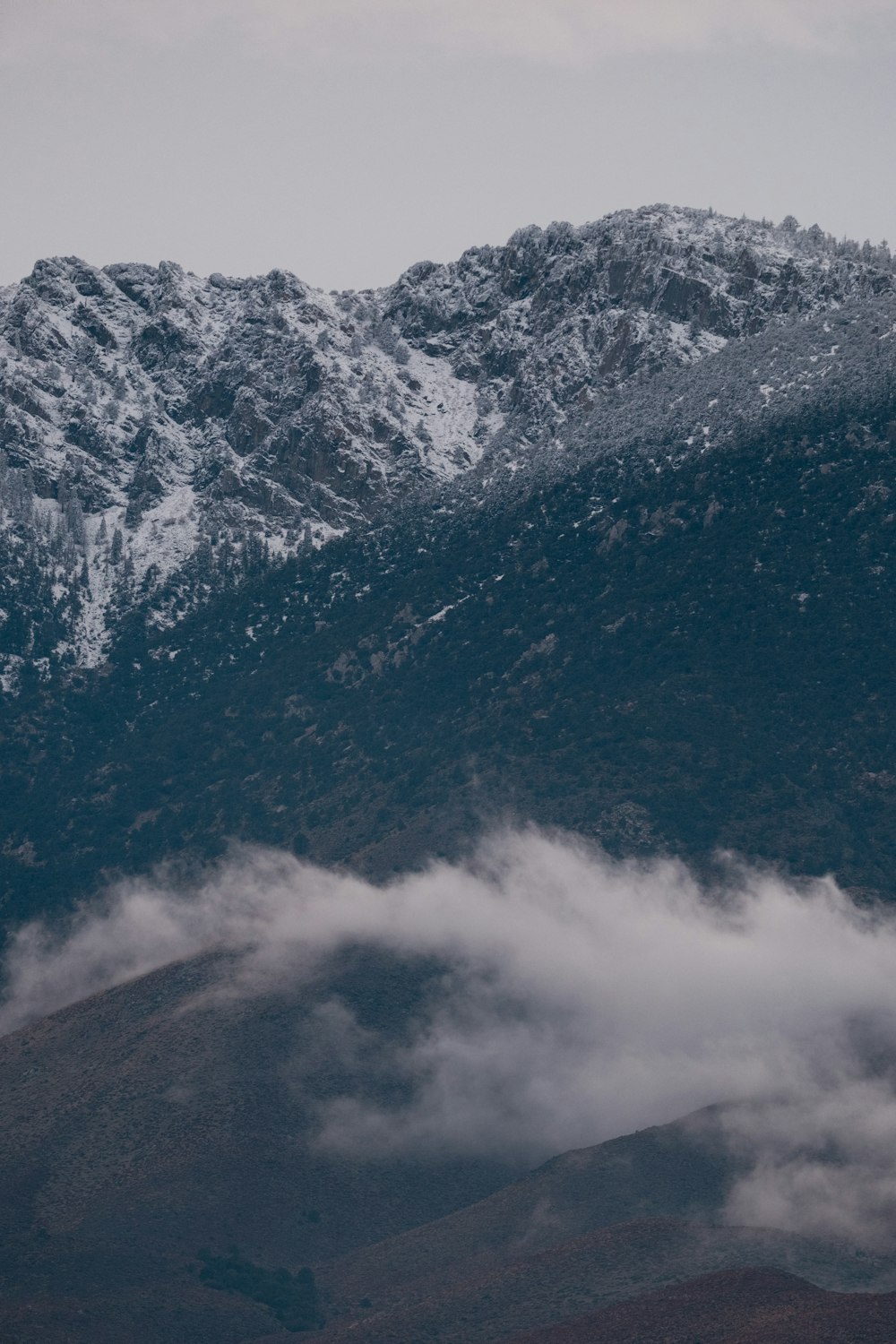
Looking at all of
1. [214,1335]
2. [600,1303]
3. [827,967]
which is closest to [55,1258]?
[214,1335]

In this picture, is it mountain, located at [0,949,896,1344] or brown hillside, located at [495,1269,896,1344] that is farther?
mountain, located at [0,949,896,1344]

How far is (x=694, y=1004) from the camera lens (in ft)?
620

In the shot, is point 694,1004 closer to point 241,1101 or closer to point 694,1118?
point 694,1118

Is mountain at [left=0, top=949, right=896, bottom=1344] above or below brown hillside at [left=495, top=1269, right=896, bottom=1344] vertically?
above

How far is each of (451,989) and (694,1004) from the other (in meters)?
24.7

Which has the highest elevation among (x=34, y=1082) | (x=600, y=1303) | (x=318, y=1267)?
(x=34, y=1082)

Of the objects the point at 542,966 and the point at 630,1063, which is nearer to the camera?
the point at 630,1063

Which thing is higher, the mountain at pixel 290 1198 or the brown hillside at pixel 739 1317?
the mountain at pixel 290 1198

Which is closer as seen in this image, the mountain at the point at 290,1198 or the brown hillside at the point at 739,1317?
the brown hillside at the point at 739,1317

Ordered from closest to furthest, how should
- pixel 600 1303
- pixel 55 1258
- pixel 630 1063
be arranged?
1. pixel 600 1303
2. pixel 55 1258
3. pixel 630 1063

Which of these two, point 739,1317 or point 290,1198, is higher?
point 290,1198

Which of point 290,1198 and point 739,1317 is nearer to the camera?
point 739,1317

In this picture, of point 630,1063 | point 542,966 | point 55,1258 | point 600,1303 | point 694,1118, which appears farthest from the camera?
point 542,966

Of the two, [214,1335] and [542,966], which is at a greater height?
[542,966]
